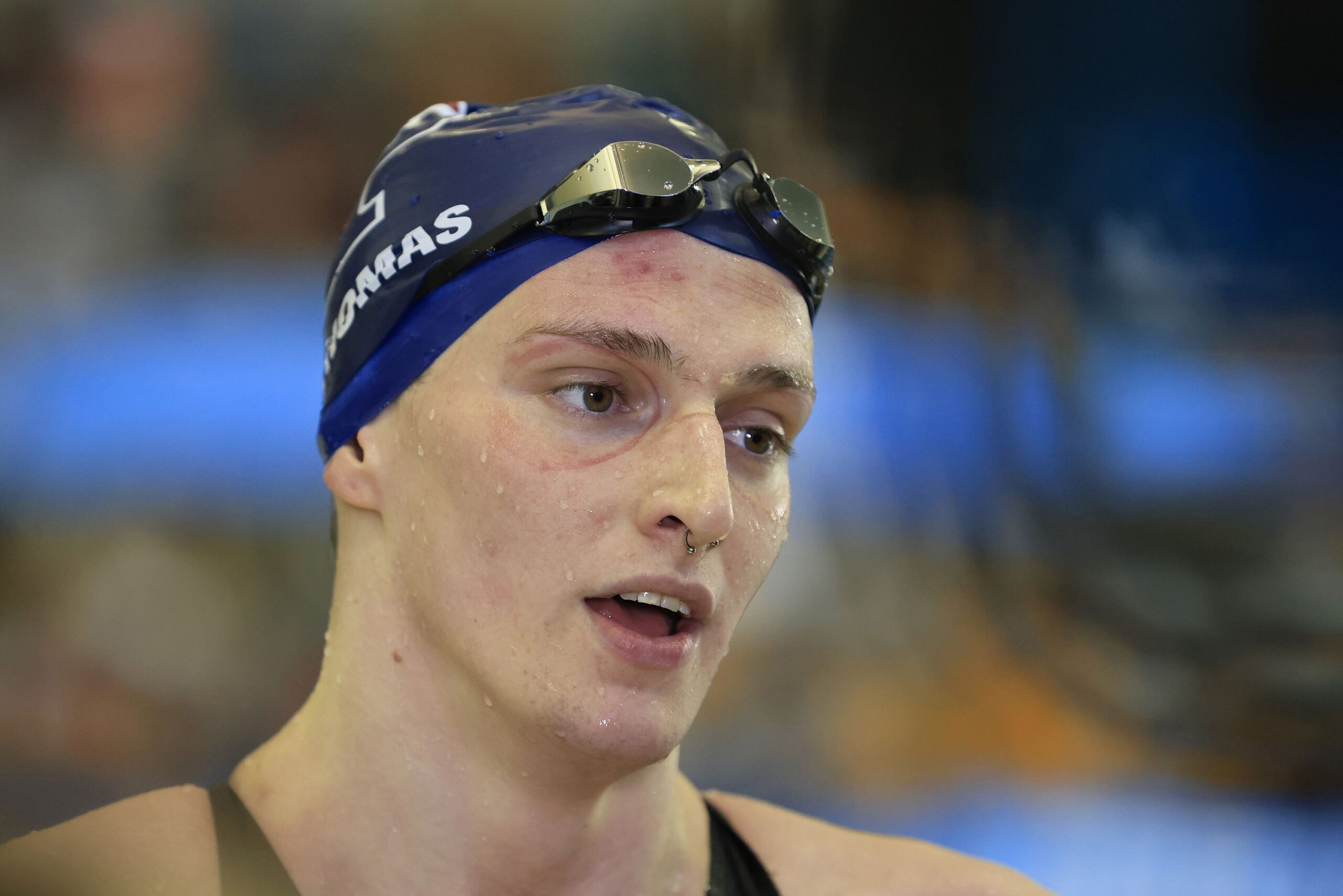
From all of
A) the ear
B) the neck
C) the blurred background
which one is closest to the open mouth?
the neck

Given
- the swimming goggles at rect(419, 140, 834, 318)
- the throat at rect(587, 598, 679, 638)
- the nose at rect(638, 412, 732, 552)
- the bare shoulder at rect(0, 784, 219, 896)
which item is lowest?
the bare shoulder at rect(0, 784, 219, 896)

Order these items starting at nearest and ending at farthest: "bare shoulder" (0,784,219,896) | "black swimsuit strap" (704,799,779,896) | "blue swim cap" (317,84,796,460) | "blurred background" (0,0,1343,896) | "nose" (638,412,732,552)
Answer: "nose" (638,412,732,552)
"bare shoulder" (0,784,219,896)
"blue swim cap" (317,84,796,460)
"black swimsuit strap" (704,799,779,896)
"blurred background" (0,0,1343,896)

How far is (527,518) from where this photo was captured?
174 centimetres

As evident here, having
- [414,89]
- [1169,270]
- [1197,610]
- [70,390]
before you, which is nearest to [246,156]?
[414,89]

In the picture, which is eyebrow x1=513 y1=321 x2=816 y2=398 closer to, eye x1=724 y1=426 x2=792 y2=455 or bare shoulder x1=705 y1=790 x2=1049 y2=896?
eye x1=724 y1=426 x2=792 y2=455

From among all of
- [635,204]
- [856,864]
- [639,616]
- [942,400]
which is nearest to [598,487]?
[639,616]

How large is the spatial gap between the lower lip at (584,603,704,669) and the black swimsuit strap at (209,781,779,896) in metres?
0.65

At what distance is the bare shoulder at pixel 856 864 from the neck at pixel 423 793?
39 centimetres

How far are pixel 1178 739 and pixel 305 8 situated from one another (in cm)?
429

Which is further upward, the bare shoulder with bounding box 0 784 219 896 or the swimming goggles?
the swimming goggles

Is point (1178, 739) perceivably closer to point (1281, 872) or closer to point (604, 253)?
point (1281, 872)

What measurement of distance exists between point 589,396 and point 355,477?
0.51 m

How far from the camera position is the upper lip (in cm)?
170

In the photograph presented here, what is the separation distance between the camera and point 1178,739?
454 cm
